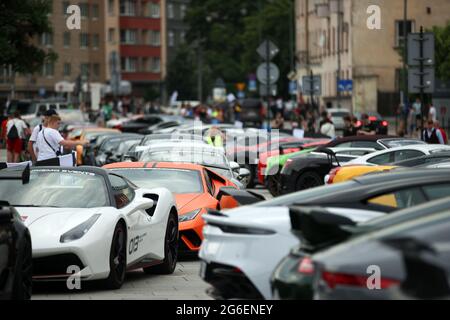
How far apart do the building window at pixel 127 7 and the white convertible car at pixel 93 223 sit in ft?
403

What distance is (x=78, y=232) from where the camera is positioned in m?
12.8

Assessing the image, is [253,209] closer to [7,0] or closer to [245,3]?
[7,0]

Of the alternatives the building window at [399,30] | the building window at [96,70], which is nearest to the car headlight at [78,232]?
the building window at [399,30]

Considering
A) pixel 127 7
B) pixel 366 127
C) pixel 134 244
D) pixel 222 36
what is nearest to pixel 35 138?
Result: pixel 134 244

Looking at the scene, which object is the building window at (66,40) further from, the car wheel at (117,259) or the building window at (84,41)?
the car wheel at (117,259)

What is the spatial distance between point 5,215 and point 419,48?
21205 millimetres

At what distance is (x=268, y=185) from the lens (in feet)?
99.2

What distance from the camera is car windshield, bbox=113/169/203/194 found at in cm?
1781

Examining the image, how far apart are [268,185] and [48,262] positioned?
17830 millimetres

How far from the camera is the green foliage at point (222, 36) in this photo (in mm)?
123375

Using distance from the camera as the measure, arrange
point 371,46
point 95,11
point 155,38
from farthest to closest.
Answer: point 155,38, point 95,11, point 371,46

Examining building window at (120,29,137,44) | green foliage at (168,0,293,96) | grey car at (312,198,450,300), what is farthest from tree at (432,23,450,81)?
building window at (120,29,137,44)

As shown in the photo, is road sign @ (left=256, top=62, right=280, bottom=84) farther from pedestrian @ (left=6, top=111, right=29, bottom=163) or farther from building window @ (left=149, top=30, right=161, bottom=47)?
building window @ (left=149, top=30, right=161, bottom=47)

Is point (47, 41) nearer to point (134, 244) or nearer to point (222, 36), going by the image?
point (222, 36)
